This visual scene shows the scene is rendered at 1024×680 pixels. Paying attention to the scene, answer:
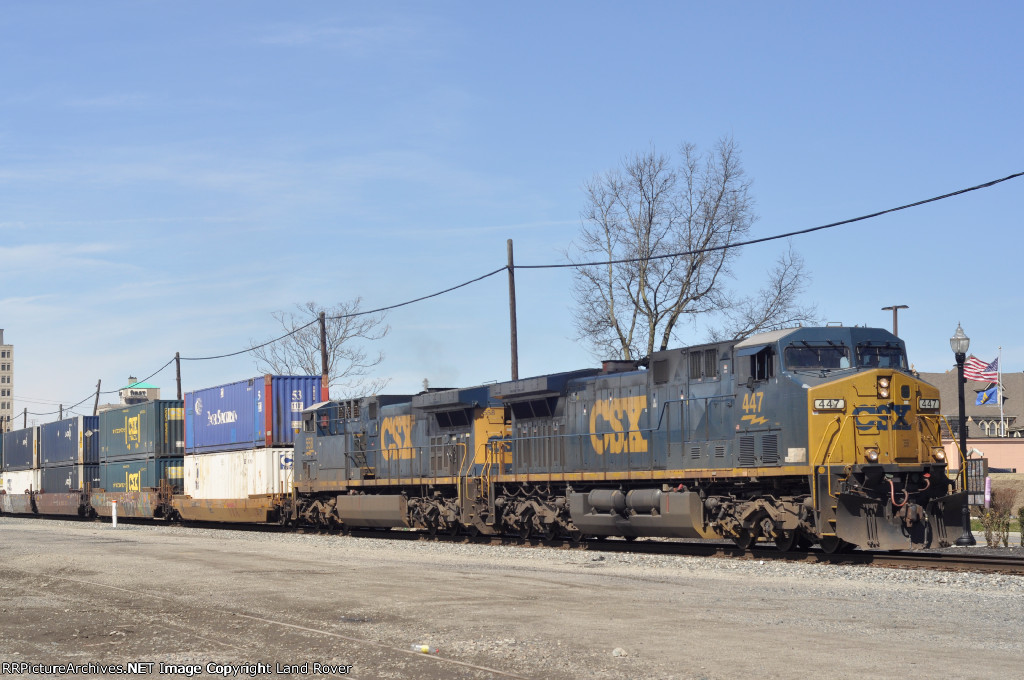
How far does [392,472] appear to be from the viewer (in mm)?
28875

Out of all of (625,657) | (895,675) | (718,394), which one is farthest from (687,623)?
(718,394)

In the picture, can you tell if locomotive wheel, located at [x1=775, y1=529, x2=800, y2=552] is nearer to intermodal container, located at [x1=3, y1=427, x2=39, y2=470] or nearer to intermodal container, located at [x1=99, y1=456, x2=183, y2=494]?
intermodal container, located at [x1=99, y1=456, x2=183, y2=494]

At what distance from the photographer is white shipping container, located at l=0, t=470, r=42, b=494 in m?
53.4

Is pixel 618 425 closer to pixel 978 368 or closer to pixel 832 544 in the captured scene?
pixel 832 544

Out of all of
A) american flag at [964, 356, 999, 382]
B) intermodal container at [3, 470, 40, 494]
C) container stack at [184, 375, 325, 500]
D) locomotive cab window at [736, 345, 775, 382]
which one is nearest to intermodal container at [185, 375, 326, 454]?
container stack at [184, 375, 325, 500]

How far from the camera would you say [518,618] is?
1138cm

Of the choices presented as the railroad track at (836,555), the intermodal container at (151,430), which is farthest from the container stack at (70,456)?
the railroad track at (836,555)

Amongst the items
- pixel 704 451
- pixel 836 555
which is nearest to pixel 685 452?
pixel 704 451

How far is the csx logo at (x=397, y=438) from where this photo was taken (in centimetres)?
2859

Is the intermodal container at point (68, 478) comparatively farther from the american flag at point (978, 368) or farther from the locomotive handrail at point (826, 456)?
the american flag at point (978, 368)

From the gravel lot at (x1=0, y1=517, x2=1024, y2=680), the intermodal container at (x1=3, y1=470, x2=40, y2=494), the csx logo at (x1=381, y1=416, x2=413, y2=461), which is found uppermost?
the csx logo at (x1=381, y1=416, x2=413, y2=461)

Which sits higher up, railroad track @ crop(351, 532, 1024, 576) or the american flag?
the american flag

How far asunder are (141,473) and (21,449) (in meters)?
19.3

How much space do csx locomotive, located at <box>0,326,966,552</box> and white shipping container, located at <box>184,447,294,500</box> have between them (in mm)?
3379
